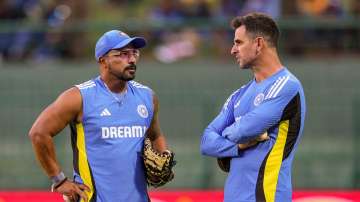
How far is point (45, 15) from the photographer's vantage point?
16500mm

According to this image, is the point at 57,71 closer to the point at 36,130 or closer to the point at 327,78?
the point at 327,78

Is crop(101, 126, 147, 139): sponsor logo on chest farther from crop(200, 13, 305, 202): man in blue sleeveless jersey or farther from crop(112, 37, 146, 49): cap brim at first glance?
crop(200, 13, 305, 202): man in blue sleeveless jersey

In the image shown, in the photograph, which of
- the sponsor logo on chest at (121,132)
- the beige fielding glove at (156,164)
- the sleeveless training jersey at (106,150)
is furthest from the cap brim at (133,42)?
the beige fielding glove at (156,164)

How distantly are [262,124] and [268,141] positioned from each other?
0.16 meters

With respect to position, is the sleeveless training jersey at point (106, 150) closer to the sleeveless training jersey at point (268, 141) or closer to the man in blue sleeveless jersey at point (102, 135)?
the man in blue sleeveless jersey at point (102, 135)

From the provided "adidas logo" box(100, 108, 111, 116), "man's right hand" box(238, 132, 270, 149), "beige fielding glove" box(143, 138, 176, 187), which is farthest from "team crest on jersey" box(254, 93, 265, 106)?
"adidas logo" box(100, 108, 111, 116)

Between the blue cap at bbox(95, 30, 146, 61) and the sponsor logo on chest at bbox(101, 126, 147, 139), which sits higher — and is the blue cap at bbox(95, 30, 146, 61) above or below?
above

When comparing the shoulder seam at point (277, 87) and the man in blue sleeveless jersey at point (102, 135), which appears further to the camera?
the man in blue sleeveless jersey at point (102, 135)

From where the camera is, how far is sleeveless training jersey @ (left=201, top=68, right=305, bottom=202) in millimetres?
7242

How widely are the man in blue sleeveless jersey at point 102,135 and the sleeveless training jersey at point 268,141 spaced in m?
0.89

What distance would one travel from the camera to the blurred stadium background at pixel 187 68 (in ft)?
49.5

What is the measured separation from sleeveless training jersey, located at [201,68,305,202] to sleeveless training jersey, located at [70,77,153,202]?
880 mm

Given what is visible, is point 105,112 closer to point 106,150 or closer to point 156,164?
point 106,150

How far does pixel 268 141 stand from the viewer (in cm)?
729
